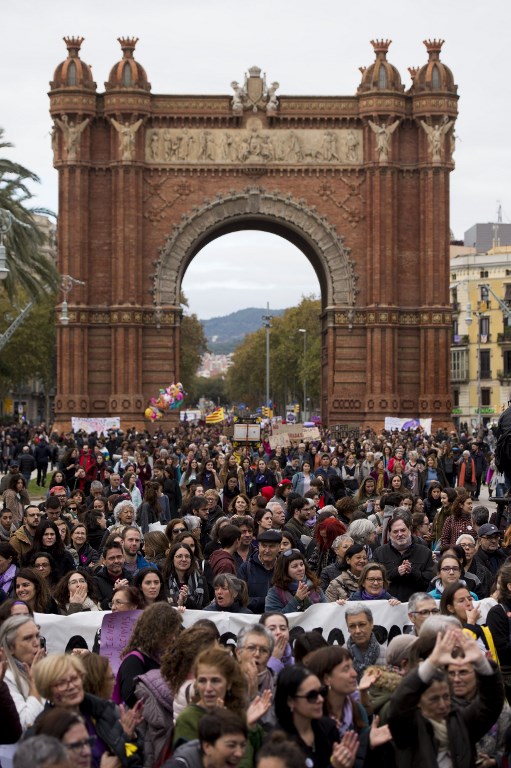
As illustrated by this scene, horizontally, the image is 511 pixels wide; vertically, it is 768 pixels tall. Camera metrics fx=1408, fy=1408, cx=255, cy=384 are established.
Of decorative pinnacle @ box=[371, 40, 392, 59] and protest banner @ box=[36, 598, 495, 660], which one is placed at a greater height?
decorative pinnacle @ box=[371, 40, 392, 59]

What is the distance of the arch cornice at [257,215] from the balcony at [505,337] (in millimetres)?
39793

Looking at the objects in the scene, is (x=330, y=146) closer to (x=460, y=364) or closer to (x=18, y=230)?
(x=18, y=230)

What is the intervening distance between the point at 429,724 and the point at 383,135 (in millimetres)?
49276

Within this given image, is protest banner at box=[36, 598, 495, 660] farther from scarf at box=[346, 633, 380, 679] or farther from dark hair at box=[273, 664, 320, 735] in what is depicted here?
dark hair at box=[273, 664, 320, 735]

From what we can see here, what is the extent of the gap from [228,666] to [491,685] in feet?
4.87

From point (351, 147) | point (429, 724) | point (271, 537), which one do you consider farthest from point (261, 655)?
point (351, 147)

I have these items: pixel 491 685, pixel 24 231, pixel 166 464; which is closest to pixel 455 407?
pixel 24 231

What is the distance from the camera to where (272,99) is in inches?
2215

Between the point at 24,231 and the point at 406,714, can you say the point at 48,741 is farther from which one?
the point at 24,231

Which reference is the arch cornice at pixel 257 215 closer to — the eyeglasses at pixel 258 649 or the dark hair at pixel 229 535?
the dark hair at pixel 229 535

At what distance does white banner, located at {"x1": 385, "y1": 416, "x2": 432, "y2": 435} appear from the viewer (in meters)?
52.9

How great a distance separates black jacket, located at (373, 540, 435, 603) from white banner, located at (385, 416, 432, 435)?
38.3 m

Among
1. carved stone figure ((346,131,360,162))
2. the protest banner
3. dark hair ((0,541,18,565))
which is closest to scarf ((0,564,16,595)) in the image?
dark hair ((0,541,18,565))

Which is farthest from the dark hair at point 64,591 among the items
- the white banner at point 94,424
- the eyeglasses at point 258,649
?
the white banner at point 94,424
